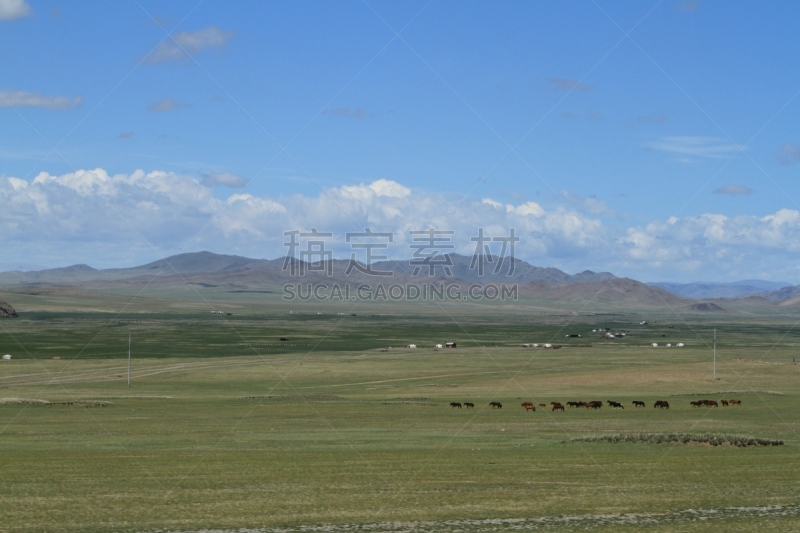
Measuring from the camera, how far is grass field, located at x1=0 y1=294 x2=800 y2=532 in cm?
1576

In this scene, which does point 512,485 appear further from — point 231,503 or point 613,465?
point 231,503

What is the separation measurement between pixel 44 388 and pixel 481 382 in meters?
30.4

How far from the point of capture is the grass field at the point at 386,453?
51.7 feet

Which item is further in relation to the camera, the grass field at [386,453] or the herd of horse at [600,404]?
the herd of horse at [600,404]

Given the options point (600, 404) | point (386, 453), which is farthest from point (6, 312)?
point (386, 453)

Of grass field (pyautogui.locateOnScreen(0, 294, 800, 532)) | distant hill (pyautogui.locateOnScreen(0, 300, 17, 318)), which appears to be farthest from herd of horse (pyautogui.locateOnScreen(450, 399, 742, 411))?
distant hill (pyautogui.locateOnScreen(0, 300, 17, 318))

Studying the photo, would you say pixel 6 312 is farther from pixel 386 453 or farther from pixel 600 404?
pixel 386 453

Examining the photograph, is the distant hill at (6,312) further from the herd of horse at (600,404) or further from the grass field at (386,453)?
the herd of horse at (600,404)

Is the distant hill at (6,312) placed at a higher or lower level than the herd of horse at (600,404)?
higher

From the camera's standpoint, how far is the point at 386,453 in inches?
1003

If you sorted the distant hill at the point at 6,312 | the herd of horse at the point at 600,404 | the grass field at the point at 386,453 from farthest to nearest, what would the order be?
the distant hill at the point at 6,312
the herd of horse at the point at 600,404
the grass field at the point at 386,453

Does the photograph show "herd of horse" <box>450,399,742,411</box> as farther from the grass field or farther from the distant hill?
the distant hill

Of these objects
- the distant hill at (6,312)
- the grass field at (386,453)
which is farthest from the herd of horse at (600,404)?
the distant hill at (6,312)

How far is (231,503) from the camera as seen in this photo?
16812 millimetres
